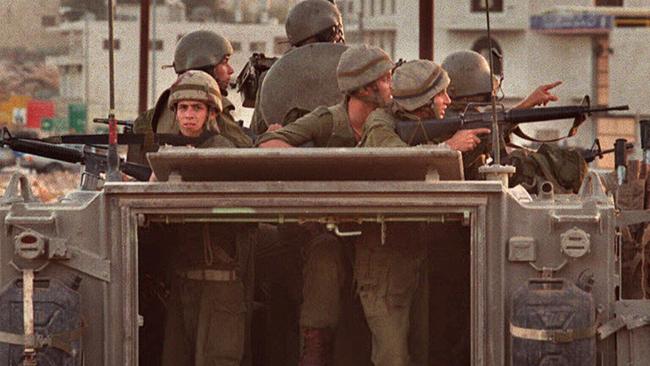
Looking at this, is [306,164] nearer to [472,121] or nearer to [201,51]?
Answer: [472,121]

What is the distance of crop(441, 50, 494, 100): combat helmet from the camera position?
46.0 feet

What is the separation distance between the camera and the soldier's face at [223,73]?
14.3m

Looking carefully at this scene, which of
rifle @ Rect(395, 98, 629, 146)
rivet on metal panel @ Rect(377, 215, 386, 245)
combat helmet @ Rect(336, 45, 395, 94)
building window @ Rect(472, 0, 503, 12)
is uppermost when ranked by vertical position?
building window @ Rect(472, 0, 503, 12)

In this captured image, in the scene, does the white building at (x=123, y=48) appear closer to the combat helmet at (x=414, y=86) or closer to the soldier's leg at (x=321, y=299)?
the combat helmet at (x=414, y=86)

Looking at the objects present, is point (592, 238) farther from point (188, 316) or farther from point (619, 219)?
point (619, 219)

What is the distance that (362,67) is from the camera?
1139 centimetres

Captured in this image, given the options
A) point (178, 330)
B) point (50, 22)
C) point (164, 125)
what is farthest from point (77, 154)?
point (50, 22)

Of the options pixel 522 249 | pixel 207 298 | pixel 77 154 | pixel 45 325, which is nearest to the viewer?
pixel 45 325

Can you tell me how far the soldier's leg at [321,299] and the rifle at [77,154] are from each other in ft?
5.08

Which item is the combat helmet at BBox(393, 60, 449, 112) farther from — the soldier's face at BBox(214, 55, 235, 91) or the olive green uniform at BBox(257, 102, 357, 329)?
the soldier's face at BBox(214, 55, 235, 91)

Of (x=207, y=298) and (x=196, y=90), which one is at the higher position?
(x=196, y=90)

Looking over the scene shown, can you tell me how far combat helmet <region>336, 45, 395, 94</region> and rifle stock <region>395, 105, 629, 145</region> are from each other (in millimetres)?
233

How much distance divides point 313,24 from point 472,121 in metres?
1.87

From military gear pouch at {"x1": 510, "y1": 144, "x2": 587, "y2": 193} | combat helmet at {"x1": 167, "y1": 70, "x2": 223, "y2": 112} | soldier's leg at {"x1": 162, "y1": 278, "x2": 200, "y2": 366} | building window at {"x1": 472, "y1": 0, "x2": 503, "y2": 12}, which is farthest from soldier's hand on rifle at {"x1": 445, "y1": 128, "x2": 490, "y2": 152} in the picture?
building window at {"x1": 472, "y1": 0, "x2": 503, "y2": 12}
